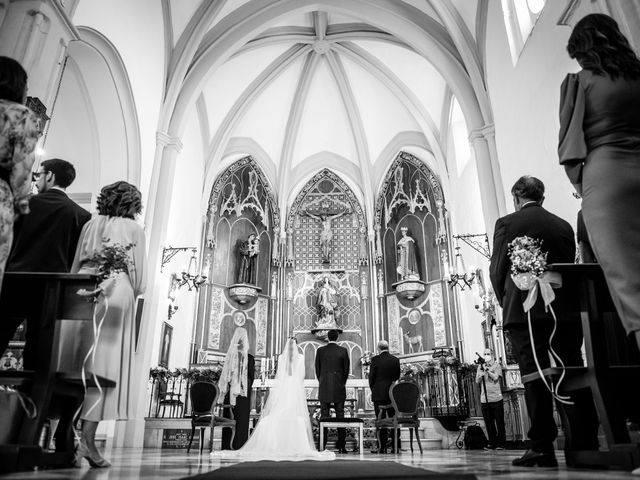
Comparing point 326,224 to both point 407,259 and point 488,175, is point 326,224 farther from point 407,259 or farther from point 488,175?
point 488,175

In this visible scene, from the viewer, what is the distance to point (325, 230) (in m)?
15.8

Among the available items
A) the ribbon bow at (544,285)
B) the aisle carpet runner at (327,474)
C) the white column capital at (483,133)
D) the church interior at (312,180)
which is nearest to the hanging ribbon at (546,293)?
the ribbon bow at (544,285)

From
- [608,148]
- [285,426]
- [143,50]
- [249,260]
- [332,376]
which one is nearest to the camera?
[608,148]

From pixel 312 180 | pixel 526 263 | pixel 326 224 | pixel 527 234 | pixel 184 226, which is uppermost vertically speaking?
pixel 312 180

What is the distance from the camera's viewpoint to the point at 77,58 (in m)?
8.25

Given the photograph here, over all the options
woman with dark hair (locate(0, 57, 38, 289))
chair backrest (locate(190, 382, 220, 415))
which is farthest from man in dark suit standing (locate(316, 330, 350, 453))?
woman with dark hair (locate(0, 57, 38, 289))

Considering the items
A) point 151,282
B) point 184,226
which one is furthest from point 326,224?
point 151,282

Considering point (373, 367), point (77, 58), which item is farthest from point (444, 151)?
point (77, 58)

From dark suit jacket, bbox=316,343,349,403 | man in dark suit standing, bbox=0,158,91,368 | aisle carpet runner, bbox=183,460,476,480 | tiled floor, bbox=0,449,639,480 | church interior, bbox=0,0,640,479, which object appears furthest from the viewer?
dark suit jacket, bbox=316,343,349,403

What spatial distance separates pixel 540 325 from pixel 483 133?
702 centimetres

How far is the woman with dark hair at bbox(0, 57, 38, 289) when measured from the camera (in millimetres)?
2414

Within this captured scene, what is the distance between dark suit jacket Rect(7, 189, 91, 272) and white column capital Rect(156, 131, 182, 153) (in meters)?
6.54

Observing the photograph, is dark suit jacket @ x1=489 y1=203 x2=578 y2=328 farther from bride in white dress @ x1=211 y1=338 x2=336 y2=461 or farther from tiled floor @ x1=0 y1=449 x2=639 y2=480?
bride in white dress @ x1=211 y1=338 x2=336 y2=461

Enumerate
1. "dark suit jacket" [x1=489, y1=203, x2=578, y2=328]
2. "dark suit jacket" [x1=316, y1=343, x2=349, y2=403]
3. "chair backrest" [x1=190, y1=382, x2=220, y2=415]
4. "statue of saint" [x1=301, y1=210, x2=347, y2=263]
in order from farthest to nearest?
"statue of saint" [x1=301, y1=210, x2=347, y2=263] → "dark suit jacket" [x1=316, y1=343, x2=349, y2=403] → "chair backrest" [x1=190, y1=382, x2=220, y2=415] → "dark suit jacket" [x1=489, y1=203, x2=578, y2=328]
